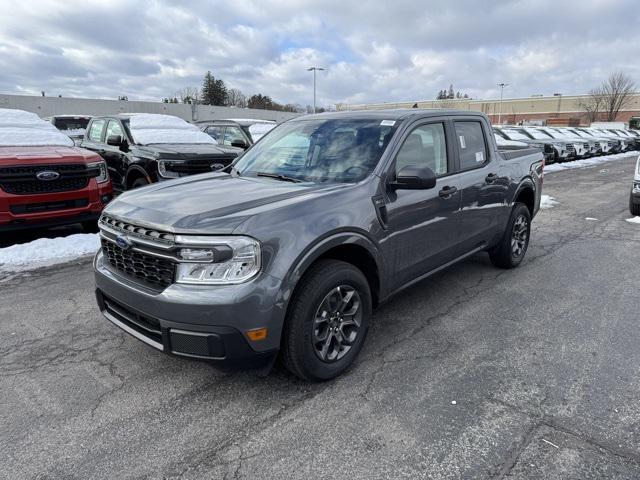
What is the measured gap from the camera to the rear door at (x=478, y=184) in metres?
4.34

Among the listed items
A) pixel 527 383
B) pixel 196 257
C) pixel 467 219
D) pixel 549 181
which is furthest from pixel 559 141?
pixel 196 257

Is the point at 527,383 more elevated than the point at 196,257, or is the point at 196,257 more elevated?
the point at 196,257

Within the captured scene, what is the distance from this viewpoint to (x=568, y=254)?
20.7ft

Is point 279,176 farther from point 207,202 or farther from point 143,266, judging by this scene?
point 143,266

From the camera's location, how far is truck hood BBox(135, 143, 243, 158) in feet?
24.8

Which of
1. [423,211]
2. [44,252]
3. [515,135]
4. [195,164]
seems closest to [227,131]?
[195,164]

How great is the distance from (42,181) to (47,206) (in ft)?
1.06

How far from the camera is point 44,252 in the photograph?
5902mm

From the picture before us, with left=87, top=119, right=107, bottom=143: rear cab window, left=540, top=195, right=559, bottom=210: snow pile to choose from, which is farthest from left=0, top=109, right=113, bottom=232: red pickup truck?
left=540, top=195, right=559, bottom=210: snow pile

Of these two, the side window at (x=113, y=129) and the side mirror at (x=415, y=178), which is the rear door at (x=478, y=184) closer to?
the side mirror at (x=415, y=178)

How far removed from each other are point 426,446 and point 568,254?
4.81 metres

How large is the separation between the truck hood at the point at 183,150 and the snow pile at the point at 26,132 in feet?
3.99

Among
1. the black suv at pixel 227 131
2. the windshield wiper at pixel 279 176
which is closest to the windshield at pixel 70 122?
the black suv at pixel 227 131

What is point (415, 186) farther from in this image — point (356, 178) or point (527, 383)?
point (527, 383)
